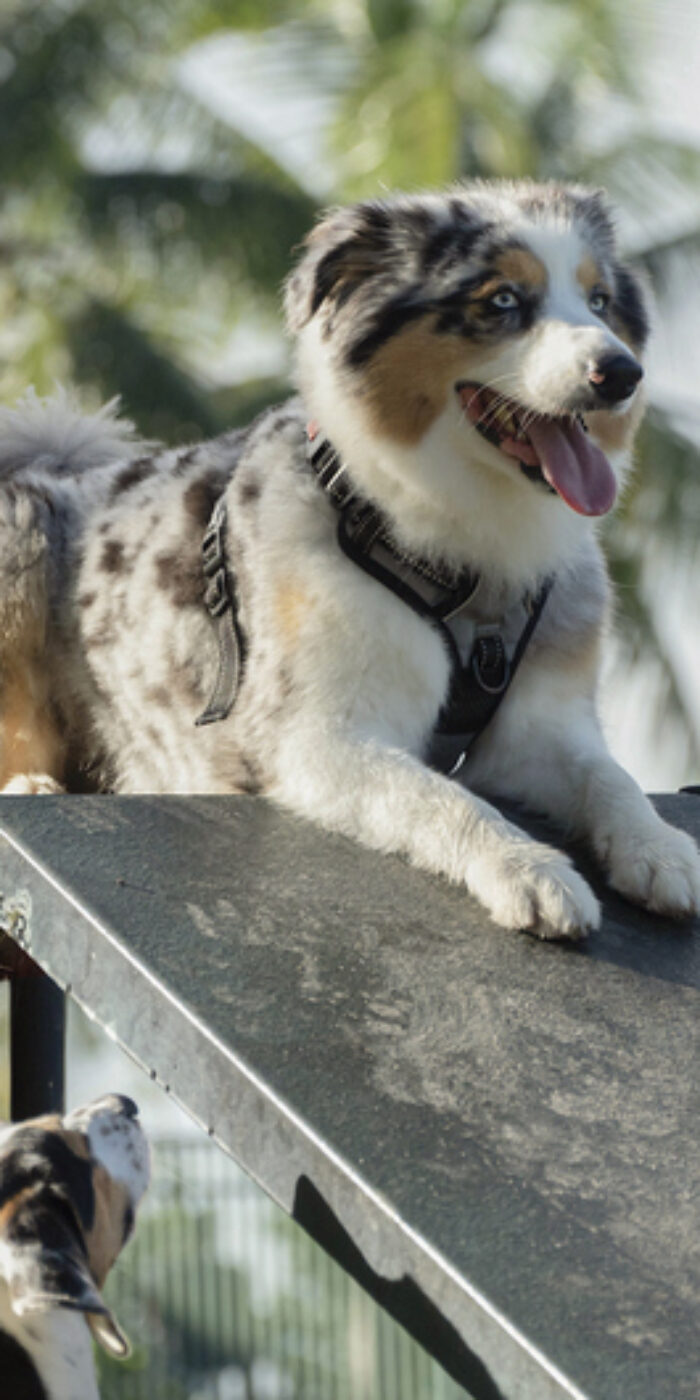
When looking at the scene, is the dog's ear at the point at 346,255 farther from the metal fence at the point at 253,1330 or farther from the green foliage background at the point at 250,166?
the green foliage background at the point at 250,166

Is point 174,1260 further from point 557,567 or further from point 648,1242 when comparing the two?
point 648,1242

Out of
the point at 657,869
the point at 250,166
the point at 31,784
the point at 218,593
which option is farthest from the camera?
the point at 250,166

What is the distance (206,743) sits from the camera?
13.5 ft

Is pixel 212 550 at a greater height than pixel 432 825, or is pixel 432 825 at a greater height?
pixel 212 550

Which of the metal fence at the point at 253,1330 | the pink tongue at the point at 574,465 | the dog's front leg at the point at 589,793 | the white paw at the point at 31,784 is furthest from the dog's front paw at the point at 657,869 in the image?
the metal fence at the point at 253,1330

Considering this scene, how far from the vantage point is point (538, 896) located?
2990 millimetres

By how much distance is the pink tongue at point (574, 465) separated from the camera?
3.58 m

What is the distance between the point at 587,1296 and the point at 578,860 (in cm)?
161

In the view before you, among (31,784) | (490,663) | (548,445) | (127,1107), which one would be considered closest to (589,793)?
(490,663)

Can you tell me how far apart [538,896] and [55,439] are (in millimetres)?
2930

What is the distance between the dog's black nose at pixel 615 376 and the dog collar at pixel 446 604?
610 mm

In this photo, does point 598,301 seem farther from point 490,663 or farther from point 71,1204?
point 71,1204

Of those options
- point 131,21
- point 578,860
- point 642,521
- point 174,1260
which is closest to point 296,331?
point 578,860

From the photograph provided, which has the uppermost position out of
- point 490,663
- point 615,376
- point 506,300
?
point 506,300
